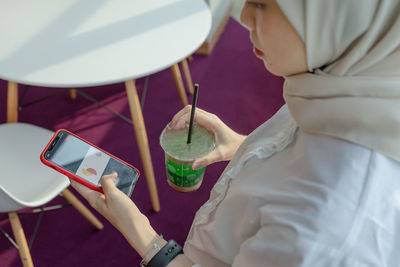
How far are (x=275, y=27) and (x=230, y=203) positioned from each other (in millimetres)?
341

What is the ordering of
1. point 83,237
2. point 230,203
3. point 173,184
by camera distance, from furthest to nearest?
point 83,237 → point 173,184 → point 230,203

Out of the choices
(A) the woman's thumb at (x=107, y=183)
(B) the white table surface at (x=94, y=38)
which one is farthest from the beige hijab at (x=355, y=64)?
(B) the white table surface at (x=94, y=38)

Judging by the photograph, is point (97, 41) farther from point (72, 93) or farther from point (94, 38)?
point (72, 93)

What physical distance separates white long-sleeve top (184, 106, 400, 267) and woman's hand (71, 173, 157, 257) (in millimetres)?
263

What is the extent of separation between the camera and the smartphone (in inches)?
36.2

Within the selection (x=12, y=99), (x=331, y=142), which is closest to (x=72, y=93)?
(x=12, y=99)

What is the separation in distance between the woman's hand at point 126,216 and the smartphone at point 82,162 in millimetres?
63

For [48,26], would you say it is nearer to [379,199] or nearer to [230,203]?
[230,203]

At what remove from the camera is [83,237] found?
4.68 ft

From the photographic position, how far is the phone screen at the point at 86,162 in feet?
3.06

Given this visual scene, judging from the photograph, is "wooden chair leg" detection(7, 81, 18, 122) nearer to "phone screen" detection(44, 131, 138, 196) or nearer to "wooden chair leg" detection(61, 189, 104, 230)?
"wooden chair leg" detection(61, 189, 104, 230)

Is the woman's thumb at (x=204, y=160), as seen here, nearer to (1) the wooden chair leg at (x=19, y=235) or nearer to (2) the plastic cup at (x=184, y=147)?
(2) the plastic cup at (x=184, y=147)

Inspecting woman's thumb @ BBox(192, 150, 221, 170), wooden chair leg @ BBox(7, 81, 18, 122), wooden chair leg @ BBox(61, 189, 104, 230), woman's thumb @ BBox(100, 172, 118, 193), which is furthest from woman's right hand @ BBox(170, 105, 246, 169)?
wooden chair leg @ BBox(7, 81, 18, 122)

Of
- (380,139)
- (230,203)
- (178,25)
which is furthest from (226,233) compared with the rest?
(178,25)
